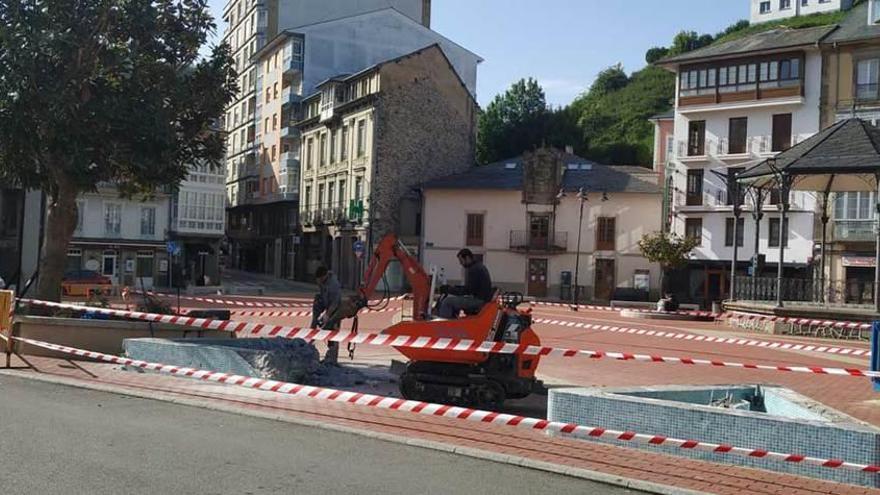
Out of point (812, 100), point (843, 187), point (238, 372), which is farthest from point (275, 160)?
point (238, 372)

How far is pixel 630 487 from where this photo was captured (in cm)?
686

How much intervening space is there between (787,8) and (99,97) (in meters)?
89.0

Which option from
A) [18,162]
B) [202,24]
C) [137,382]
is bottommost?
[137,382]

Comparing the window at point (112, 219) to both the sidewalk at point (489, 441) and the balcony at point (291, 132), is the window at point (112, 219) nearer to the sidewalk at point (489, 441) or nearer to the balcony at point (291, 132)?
the balcony at point (291, 132)

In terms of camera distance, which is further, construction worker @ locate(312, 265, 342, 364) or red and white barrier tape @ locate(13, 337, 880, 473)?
construction worker @ locate(312, 265, 342, 364)

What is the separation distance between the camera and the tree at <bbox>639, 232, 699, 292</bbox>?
45125mm

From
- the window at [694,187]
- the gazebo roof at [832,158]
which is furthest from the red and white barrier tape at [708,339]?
the window at [694,187]

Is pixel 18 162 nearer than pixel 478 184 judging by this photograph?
Yes

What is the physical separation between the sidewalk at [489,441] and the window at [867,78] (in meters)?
41.8

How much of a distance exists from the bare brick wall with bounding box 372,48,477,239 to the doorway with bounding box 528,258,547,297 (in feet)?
29.3

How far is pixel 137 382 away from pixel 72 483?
18.0 feet

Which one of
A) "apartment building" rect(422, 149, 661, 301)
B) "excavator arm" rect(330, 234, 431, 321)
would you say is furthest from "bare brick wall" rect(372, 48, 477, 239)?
"excavator arm" rect(330, 234, 431, 321)

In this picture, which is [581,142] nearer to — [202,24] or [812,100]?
[812,100]

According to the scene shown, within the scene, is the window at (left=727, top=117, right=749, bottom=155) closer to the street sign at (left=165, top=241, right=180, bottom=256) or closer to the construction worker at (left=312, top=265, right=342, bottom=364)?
the street sign at (left=165, top=241, right=180, bottom=256)
